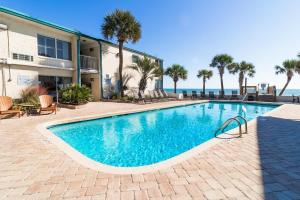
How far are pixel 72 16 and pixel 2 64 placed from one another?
25.7 ft

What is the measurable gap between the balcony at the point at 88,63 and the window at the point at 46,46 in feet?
8.42

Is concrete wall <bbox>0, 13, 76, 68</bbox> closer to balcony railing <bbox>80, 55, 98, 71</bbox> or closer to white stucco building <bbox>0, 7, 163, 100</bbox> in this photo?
white stucco building <bbox>0, 7, 163, 100</bbox>

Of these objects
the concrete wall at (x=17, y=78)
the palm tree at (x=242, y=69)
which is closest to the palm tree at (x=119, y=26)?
the concrete wall at (x=17, y=78)

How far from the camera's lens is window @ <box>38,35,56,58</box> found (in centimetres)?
1308

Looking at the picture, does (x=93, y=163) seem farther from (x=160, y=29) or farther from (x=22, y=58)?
(x=160, y=29)

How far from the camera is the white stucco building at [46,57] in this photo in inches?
434

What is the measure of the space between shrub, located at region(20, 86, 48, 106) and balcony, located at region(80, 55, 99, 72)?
4.83 metres

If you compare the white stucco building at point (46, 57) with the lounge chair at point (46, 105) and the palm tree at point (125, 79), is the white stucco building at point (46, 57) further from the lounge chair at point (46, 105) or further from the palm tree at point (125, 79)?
the lounge chair at point (46, 105)

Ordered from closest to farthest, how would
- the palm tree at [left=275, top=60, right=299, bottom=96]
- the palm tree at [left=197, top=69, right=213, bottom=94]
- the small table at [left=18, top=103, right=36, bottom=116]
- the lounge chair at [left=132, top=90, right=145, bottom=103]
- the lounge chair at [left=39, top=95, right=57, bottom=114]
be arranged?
the small table at [left=18, top=103, right=36, bottom=116], the lounge chair at [left=39, top=95, right=57, bottom=114], the lounge chair at [left=132, top=90, right=145, bottom=103], the palm tree at [left=275, top=60, right=299, bottom=96], the palm tree at [left=197, top=69, right=213, bottom=94]

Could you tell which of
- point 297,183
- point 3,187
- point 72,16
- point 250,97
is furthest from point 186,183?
point 250,97

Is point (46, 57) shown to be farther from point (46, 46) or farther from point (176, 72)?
point (176, 72)

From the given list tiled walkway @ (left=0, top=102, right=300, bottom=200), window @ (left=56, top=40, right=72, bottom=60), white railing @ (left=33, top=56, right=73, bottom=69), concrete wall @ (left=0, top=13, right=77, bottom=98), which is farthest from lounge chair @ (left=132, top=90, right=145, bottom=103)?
tiled walkway @ (left=0, top=102, right=300, bottom=200)

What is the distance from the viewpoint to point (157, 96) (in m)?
21.6

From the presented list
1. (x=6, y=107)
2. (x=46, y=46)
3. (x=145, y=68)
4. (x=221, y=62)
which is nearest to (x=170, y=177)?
(x=6, y=107)
